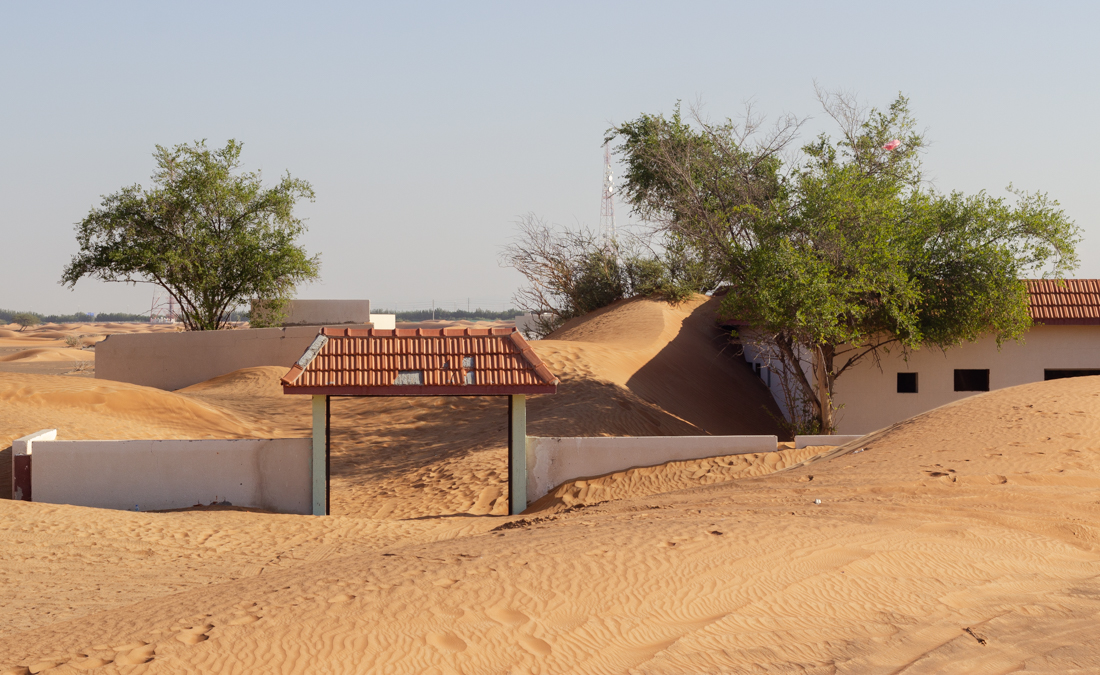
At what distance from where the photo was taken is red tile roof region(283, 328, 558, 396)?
11594mm

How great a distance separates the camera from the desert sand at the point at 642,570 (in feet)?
17.3

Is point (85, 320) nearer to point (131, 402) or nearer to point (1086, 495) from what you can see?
point (131, 402)

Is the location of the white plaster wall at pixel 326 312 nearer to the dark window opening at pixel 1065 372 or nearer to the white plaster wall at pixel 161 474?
the white plaster wall at pixel 161 474

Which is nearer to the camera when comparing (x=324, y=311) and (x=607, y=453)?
(x=607, y=453)

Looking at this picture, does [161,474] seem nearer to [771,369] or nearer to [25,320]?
[771,369]

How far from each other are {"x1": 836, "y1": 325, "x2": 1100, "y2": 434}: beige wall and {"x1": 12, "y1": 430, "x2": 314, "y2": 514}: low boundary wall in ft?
40.4

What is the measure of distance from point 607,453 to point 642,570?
6.49 meters

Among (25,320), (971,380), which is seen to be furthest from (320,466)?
(25,320)

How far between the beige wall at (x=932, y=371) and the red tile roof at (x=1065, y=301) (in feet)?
1.56

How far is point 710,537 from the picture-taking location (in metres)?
7.54

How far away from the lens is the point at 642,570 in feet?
21.8

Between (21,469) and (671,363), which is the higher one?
(671,363)

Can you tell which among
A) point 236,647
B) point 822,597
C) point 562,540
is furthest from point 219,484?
point 822,597

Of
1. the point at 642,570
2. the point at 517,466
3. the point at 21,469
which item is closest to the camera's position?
the point at 642,570
